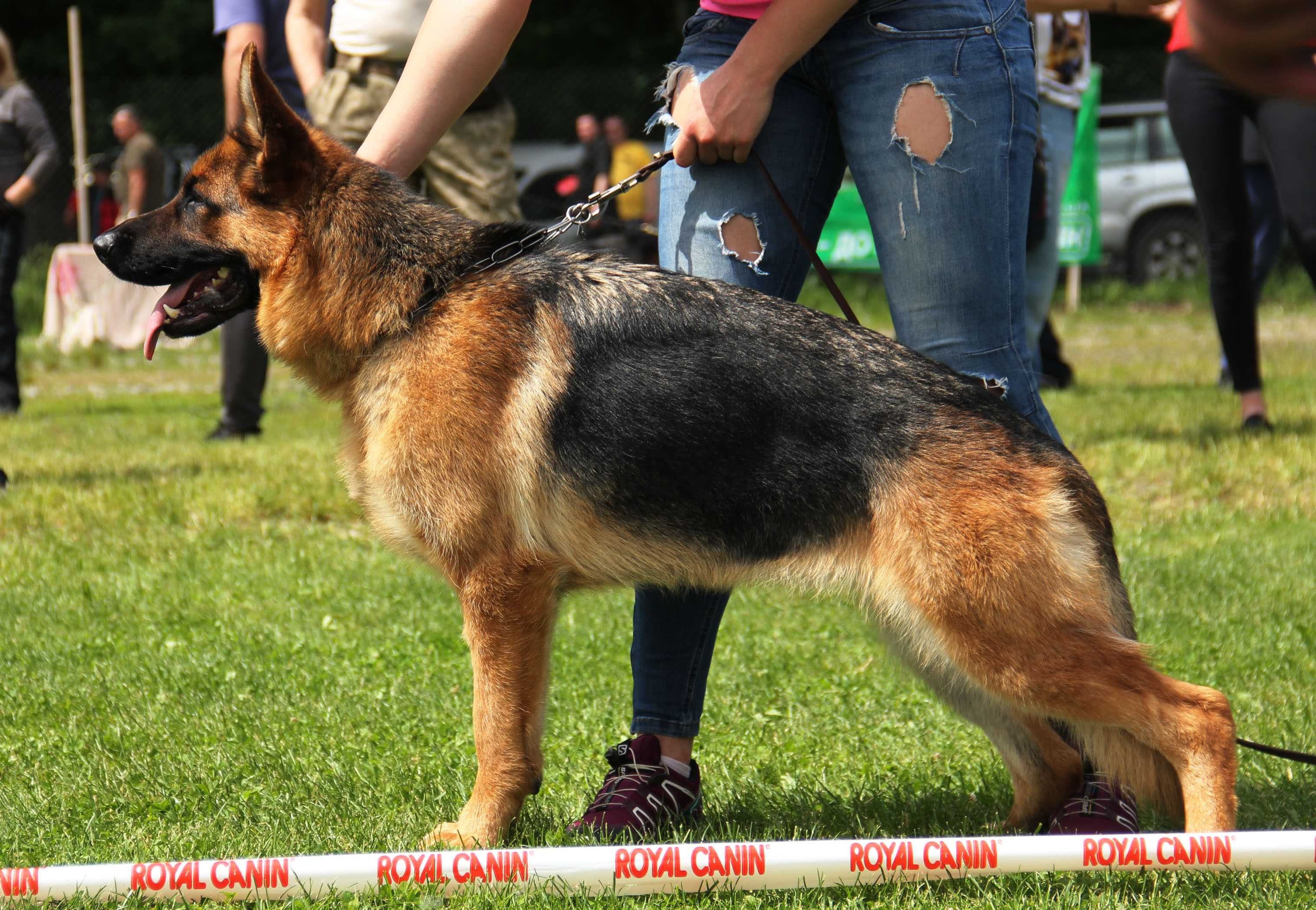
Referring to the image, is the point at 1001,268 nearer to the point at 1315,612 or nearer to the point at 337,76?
the point at 1315,612

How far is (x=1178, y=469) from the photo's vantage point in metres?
6.66

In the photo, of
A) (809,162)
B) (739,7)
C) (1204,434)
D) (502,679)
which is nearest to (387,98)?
(739,7)

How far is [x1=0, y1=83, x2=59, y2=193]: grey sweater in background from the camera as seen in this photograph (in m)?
9.19

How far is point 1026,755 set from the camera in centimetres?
307

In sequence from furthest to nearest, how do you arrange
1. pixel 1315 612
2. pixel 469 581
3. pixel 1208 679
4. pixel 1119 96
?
pixel 1119 96
pixel 1315 612
pixel 1208 679
pixel 469 581

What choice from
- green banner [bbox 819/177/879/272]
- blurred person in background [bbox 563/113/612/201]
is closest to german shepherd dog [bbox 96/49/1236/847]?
green banner [bbox 819/177/879/272]

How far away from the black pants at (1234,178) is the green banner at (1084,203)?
740 cm

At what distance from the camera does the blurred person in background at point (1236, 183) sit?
5.80 meters

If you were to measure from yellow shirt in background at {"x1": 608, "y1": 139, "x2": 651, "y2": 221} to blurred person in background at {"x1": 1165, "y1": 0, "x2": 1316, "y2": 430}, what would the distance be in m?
10.5

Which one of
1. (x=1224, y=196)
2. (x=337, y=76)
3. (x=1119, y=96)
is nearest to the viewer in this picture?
(x=337, y=76)

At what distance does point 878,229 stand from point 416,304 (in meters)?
1.06

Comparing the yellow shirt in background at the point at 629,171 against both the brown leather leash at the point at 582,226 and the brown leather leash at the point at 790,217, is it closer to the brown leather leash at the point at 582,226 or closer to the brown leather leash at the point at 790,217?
the brown leather leash at the point at 582,226

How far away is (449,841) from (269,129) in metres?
1.62

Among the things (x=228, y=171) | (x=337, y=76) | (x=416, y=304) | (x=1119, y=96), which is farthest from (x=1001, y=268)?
(x=1119, y=96)
